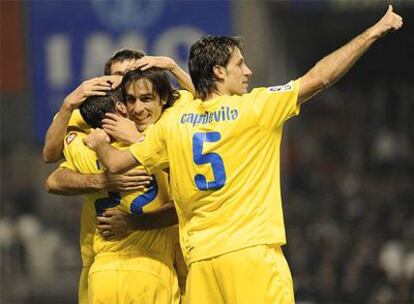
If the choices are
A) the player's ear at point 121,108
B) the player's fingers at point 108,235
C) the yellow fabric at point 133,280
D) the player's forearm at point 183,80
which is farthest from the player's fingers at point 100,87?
the yellow fabric at point 133,280

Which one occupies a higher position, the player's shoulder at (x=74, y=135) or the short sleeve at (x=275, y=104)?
the short sleeve at (x=275, y=104)

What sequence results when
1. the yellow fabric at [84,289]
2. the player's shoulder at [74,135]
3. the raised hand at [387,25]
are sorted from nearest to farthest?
the raised hand at [387,25] < the player's shoulder at [74,135] < the yellow fabric at [84,289]

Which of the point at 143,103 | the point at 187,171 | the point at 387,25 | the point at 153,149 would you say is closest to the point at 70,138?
the point at 143,103

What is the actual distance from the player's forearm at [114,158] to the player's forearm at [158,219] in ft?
1.23

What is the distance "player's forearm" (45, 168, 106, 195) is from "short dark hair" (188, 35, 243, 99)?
872 mm

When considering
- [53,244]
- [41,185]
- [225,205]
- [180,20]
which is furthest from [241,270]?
[41,185]

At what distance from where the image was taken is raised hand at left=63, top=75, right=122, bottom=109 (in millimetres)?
8180

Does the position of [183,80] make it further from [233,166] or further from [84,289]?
[84,289]

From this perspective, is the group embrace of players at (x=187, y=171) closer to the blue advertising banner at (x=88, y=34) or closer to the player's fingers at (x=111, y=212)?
the player's fingers at (x=111, y=212)

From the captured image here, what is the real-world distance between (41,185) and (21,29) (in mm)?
2874

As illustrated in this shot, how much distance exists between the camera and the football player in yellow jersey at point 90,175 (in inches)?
316

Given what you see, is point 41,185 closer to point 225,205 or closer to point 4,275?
point 4,275

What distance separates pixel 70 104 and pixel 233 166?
1.25 metres

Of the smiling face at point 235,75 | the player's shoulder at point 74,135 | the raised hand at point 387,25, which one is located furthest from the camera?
the player's shoulder at point 74,135
